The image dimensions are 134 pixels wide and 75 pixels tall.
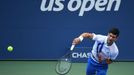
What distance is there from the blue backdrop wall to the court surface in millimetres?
279

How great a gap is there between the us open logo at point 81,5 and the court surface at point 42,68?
1.42 m

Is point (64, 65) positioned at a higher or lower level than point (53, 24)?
lower

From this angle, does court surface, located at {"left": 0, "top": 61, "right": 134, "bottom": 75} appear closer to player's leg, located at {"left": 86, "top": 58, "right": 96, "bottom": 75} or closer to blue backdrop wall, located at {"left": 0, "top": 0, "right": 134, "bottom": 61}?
blue backdrop wall, located at {"left": 0, "top": 0, "right": 134, "bottom": 61}

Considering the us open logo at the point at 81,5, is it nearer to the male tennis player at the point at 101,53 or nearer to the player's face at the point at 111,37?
the male tennis player at the point at 101,53

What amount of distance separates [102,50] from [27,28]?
Result: 4268 mm

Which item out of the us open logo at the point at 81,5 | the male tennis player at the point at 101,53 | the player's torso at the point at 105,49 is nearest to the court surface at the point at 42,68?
the us open logo at the point at 81,5

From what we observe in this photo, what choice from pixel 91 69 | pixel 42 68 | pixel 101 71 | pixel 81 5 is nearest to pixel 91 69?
pixel 91 69

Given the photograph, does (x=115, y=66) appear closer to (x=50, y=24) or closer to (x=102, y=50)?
(x=50, y=24)

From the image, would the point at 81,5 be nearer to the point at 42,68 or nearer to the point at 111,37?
the point at 42,68

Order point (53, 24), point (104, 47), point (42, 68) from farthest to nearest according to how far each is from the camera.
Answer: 1. point (53, 24)
2. point (42, 68)
3. point (104, 47)

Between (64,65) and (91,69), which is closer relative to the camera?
(91,69)

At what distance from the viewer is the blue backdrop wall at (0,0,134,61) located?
38.2 feet

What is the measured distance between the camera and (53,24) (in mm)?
11758

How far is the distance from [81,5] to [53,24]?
89 cm
